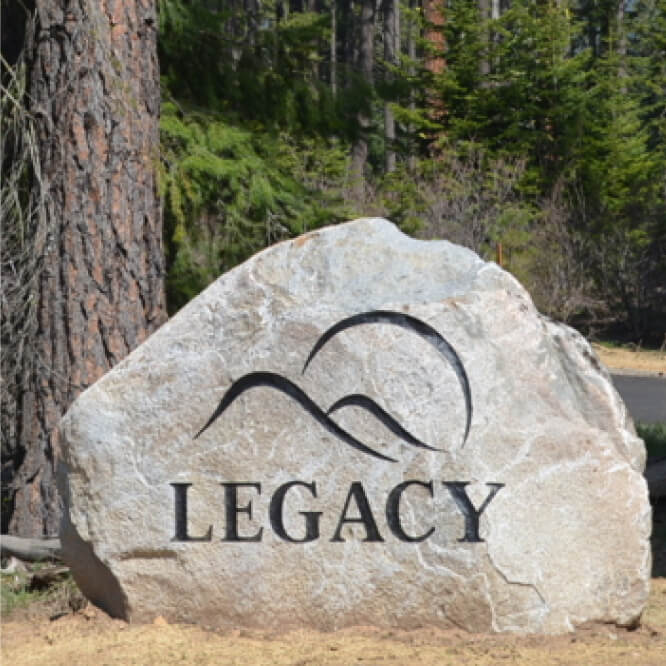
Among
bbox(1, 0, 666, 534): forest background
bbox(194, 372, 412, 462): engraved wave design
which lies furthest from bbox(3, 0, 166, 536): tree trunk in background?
bbox(194, 372, 412, 462): engraved wave design

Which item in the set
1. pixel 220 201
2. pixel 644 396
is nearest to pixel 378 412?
pixel 220 201

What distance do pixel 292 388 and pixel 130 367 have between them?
67 cm

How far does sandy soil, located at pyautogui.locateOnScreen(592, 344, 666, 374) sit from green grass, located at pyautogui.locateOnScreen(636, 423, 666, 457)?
7278 millimetres

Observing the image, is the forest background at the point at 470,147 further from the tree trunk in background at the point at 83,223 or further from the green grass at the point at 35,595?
the green grass at the point at 35,595

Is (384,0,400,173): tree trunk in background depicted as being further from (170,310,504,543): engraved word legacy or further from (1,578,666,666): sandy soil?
(1,578,666,666): sandy soil

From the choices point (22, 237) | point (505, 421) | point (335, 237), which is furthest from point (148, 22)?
point (505, 421)

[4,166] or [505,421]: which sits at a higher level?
[4,166]

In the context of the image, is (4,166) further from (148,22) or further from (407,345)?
(407,345)

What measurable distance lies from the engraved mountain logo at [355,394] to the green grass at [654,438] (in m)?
4.45

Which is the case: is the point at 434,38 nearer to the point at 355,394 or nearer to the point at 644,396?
the point at 644,396

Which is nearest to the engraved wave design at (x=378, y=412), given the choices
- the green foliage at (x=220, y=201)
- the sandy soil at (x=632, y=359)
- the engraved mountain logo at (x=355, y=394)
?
the engraved mountain logo at (x=355, y=394)

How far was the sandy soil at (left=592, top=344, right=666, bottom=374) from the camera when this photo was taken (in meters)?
17.8

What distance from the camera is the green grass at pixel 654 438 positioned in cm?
891

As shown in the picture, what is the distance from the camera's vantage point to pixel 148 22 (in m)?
6.75
